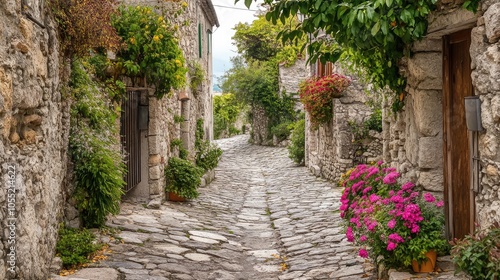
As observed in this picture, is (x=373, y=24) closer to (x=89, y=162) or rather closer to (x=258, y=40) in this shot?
(x=89, y=162)

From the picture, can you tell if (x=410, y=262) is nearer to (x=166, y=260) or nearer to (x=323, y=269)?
(x=323, y=269)

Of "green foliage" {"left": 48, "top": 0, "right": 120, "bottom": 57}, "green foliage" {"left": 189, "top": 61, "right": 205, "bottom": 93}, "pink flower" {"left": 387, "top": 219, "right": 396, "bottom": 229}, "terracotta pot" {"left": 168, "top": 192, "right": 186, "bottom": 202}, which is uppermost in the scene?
"green foliage" {"left": 189, "top": 61, "right": 205, "bottom": 93}

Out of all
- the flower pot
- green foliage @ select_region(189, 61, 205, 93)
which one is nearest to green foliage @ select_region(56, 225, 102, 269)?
the flower pot

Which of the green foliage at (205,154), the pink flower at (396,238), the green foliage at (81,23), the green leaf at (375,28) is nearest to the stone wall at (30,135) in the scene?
the green foliage at (81,23)

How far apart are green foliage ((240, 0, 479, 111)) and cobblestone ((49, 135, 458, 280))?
6.85ft

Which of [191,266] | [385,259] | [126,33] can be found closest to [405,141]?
[385,259]

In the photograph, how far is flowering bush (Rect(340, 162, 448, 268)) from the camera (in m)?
4.66

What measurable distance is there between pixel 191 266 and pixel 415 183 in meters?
2.52

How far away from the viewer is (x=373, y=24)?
477 centimetres

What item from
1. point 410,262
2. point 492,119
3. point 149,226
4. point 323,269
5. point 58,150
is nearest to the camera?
point 492,119

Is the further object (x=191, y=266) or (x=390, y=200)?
(x=191, y=266)

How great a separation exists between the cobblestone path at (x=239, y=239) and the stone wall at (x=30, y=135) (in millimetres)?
957

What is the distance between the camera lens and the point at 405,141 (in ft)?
19.7

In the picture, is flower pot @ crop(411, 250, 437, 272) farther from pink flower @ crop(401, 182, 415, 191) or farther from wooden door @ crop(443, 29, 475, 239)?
pink flower @ crop(401, 182, 415, 191)
